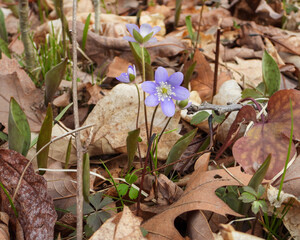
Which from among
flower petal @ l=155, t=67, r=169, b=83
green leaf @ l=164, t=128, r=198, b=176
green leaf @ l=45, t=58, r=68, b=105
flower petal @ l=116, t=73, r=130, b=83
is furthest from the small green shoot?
green leaf @ l=45, t=58, r=68, b=105

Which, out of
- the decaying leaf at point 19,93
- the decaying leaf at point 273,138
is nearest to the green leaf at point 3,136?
the decaying leaf at point 19,93

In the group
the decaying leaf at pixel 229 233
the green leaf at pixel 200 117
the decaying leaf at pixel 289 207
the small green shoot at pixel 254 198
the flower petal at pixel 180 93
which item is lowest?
the decaying leaf at pixel 289 207

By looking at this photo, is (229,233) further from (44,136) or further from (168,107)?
(44,136)

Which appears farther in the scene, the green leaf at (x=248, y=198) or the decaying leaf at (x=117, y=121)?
the decaying leaf at (x=117, y=121)

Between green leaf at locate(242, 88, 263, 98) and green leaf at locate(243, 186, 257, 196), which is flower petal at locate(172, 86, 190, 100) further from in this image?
green leaf at locate(242, 88, 263, 98)

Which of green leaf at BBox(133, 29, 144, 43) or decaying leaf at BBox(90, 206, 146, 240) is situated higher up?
green leaf at BBox(133, 29, 144, 43)

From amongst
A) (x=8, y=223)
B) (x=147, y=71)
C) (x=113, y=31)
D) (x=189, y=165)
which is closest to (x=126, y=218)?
(x=8, y=223)

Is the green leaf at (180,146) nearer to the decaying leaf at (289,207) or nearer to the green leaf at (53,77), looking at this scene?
the decaying leaf at (289,207)
